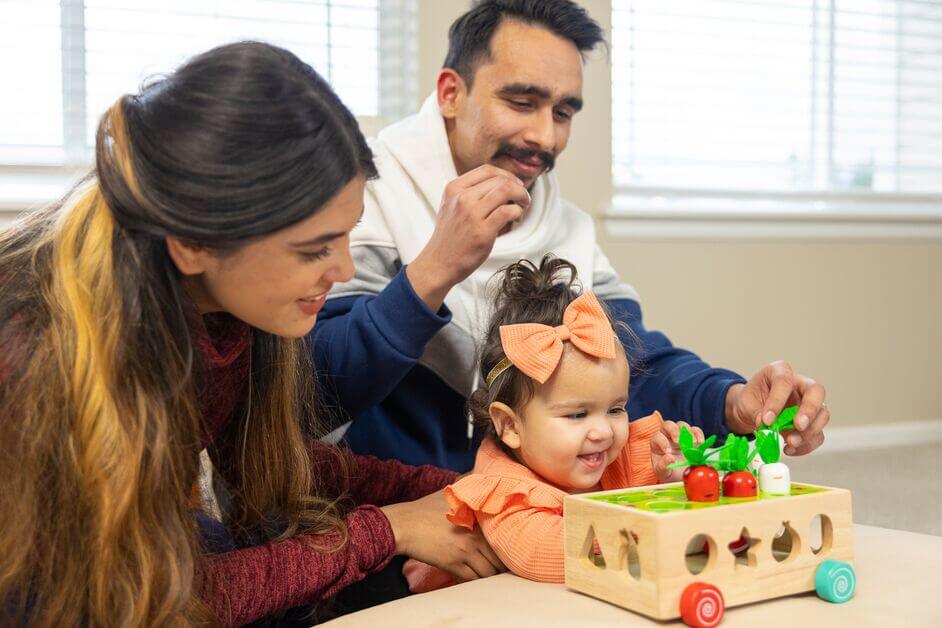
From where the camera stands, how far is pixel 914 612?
0.90 meters

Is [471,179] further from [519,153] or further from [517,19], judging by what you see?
[517,19]

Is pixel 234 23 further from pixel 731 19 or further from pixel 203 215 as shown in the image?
pixel 203 215

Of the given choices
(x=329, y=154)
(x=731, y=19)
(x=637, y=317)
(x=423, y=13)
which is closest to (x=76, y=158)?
(x=423, y=13)

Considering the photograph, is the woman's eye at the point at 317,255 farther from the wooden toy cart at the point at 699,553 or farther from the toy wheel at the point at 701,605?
the toy wheel at the point at 701,605

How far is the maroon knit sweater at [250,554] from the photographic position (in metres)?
0.98

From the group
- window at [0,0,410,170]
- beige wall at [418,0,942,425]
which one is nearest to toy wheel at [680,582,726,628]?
window at [0,0,410,170]

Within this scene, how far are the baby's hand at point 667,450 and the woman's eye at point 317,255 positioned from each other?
44 cm

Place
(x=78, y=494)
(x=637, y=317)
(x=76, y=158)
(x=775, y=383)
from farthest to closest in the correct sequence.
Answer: (x=76, y=158) < (x=637, y=317) < (x=775, y=383) < (x=78, y=494)

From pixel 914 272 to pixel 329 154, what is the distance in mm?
2632

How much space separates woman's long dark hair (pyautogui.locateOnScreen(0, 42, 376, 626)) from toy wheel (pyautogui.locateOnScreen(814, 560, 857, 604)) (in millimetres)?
557

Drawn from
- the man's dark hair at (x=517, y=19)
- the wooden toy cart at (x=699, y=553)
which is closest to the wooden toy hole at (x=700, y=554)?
the wooden toy cart at (x=699, y=553)

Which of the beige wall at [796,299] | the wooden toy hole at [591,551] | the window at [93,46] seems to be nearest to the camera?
the wooden toy hole at [591,551]

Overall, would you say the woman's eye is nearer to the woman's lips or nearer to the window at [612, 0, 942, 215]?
the woman's lips

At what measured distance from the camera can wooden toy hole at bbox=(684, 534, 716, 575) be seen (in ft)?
2.89
